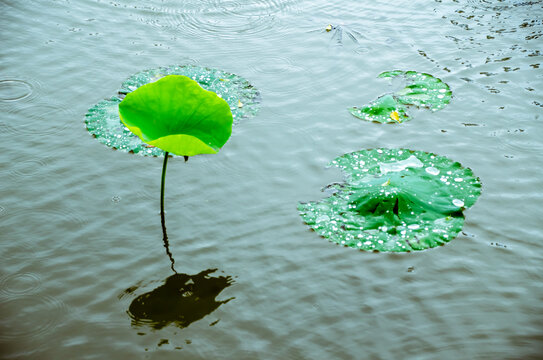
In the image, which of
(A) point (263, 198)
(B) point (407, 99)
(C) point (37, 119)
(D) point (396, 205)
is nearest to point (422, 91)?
(B) point (407, 99)

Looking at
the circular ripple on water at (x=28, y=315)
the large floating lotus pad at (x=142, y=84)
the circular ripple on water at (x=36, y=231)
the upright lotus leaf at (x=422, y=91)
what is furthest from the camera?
the upright lotus leaf at (x=422, y=91)

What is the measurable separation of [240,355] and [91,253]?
3.18 feet

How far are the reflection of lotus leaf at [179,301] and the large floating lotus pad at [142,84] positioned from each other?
972mm

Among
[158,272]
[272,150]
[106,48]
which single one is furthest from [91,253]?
[106,48]

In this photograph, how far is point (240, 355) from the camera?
7.43ft

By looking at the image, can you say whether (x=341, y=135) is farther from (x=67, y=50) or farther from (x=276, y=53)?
(x=67, y=50)

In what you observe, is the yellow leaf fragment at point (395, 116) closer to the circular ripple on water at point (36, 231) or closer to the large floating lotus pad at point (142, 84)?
the large floating lotus pad at point (142, 84)

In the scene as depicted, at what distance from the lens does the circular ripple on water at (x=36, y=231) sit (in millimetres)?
2721

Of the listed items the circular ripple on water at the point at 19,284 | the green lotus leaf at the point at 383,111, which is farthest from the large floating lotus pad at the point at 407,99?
the circular ripple on water at the point at 19,284

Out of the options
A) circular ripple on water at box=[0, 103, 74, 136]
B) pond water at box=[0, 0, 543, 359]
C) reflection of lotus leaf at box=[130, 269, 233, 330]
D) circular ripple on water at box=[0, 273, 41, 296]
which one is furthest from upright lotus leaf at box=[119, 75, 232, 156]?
circular ripple on water at box=[0, 103, 74, 136]

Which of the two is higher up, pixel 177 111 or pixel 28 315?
pixel 177 111

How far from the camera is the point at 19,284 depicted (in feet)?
8.34

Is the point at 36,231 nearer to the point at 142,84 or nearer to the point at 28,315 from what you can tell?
the point at 28,315

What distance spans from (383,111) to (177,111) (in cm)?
161
